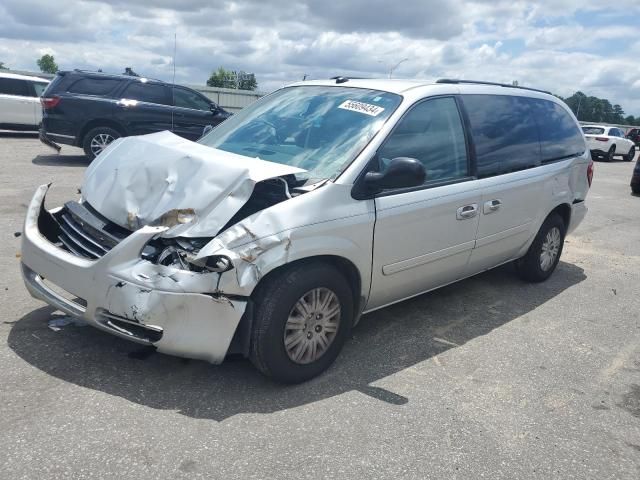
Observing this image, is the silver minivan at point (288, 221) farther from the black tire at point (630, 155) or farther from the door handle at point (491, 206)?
the black tire at point (630, 155)

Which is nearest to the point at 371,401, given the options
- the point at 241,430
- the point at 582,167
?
the point at 241,430

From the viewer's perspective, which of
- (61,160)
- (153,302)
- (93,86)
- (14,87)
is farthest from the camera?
(14,87)

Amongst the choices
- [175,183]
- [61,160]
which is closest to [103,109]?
[61,160]

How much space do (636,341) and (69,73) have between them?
11098 mm

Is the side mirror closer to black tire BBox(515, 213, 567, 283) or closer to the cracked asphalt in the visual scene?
the cracked asphalt

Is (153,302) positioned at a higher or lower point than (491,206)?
lower

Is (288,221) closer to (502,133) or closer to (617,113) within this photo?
(502,133)

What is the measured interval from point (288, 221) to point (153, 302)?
2.74 feet

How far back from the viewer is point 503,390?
365cm

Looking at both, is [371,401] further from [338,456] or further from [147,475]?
[147,475]

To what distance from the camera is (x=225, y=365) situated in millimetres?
3633

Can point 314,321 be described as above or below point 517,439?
above

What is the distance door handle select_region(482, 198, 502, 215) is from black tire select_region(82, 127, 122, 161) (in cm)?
923

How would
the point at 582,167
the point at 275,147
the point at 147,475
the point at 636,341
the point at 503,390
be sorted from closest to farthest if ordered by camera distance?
the point at 147,475
the point at 503,390
the point at 275,147
the point at 636,341
the point at 582,167
